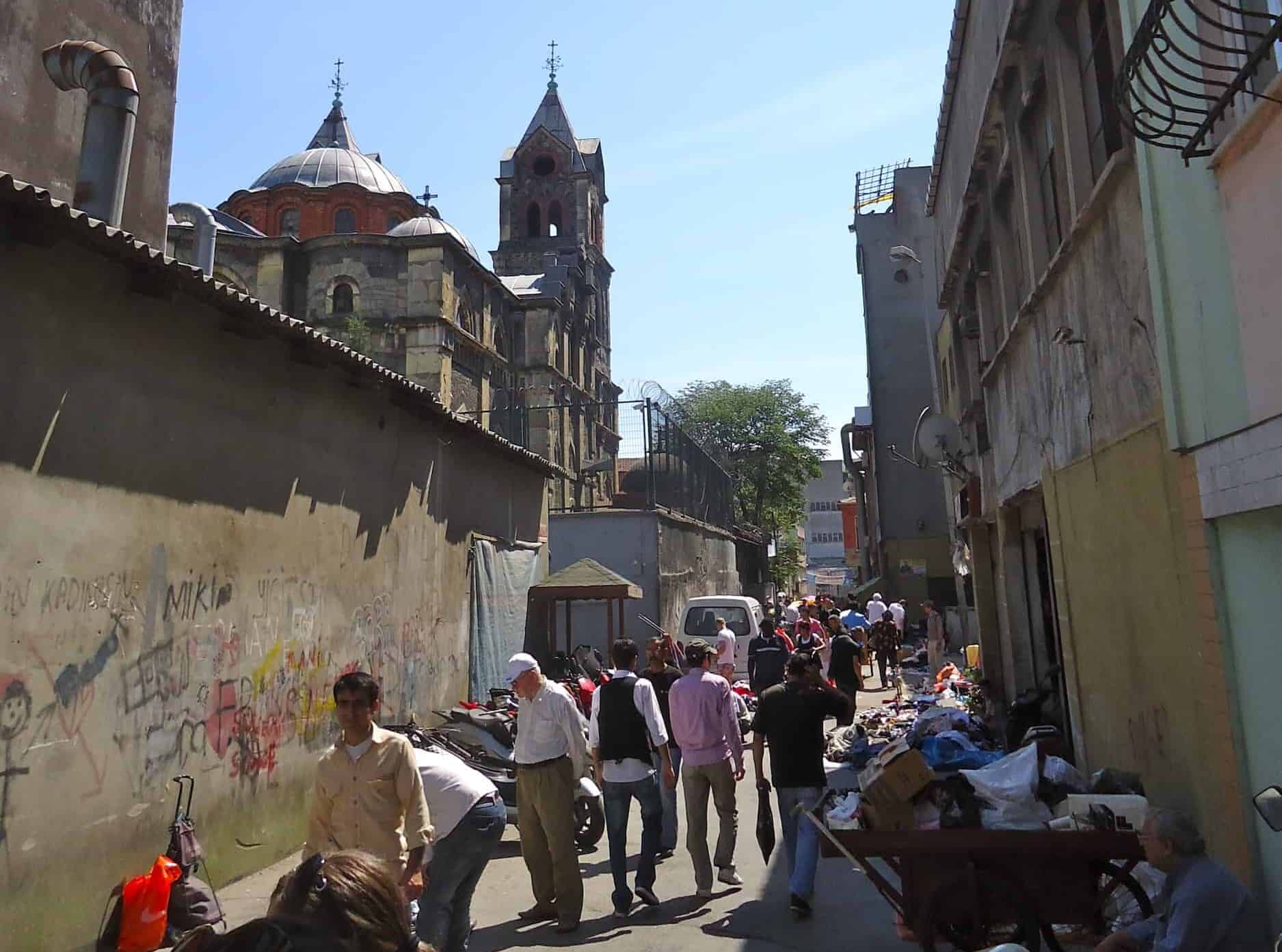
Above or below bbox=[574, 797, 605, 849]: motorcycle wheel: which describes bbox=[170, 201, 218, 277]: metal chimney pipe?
above

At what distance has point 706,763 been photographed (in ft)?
20.6

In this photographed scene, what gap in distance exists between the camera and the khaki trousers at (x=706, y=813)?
6.12 m

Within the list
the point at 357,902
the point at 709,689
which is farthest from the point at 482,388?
the point at 357,902

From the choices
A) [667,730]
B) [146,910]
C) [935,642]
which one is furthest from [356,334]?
[146,910]

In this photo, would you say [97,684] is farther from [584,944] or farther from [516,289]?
[516,289]

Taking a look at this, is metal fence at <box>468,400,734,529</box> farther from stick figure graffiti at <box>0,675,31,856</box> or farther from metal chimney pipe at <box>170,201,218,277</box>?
stick figure graffiti at <box>0,675,31,856</box>

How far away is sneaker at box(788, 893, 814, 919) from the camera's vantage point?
225 inches

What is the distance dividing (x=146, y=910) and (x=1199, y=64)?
6.53 metres

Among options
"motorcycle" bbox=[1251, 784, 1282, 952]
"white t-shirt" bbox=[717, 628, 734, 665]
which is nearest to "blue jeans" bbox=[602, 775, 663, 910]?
"motorcycle" bbox=[1251, 784, 1282, 952]

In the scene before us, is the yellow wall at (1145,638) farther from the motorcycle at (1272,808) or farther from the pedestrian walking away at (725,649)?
the pedestrian walking away at (725,649)

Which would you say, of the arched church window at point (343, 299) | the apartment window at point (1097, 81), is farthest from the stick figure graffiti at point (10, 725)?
the arched church window at point (343, 299)

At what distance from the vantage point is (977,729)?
382 inches

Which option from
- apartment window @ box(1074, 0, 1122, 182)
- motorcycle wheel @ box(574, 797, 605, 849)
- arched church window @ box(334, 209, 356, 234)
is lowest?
motorcycle wheel @ box(574, 797, 605, 849)

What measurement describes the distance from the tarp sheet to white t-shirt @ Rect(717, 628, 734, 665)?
3.09 meters
